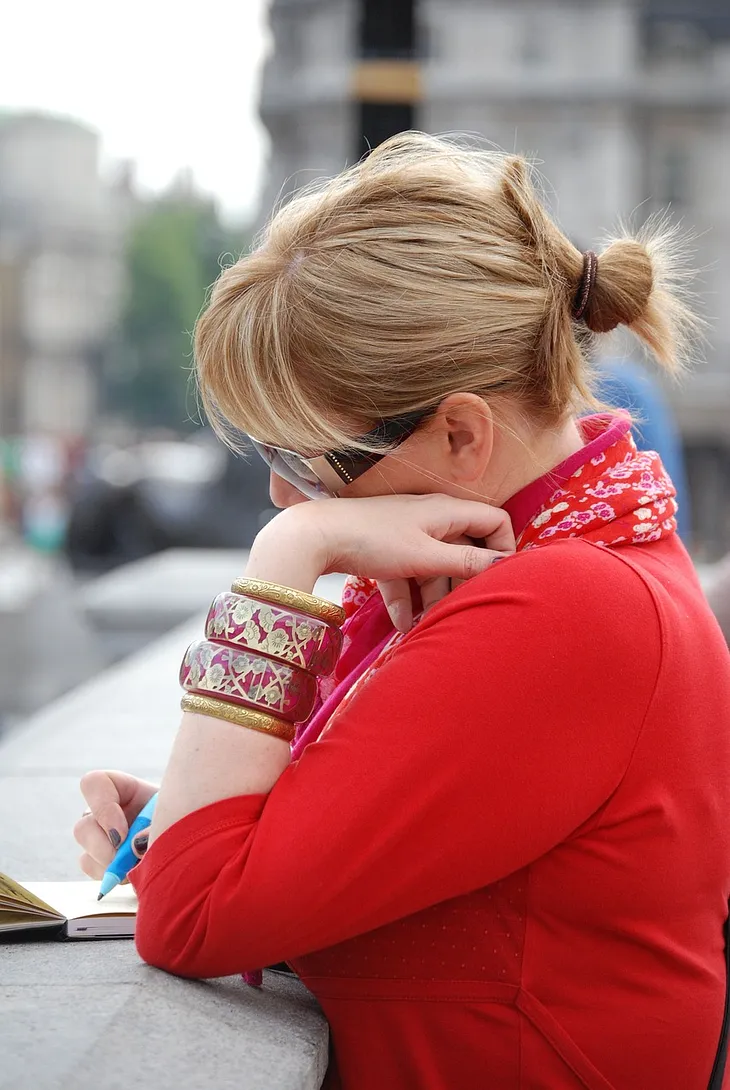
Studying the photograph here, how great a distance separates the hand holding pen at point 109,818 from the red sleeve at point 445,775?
Result: 44 cm

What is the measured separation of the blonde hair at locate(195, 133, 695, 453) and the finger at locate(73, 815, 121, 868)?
0.63m

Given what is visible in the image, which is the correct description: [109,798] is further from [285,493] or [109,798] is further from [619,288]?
[619,288]

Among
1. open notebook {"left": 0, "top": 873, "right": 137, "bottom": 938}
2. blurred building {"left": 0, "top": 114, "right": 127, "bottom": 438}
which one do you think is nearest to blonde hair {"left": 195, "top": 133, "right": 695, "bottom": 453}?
open notebook {"left": 0, "top": 873, "right": 137, "bottom": 938}

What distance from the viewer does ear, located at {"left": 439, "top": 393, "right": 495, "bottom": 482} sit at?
1.50 metres

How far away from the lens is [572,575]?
1382 millimetres

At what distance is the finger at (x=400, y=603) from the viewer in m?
1.67

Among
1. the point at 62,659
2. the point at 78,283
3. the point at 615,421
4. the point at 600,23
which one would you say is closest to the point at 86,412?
the point at 78,283

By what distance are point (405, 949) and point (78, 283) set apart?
67165 millimetres

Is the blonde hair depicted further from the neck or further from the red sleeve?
the red sleeve

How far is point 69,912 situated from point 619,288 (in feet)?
3.51

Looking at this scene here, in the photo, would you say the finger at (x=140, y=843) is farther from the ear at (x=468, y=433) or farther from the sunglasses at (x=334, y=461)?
the ear at (x=468, y=433)

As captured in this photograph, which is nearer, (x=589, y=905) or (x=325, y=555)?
(x=589, y=905)

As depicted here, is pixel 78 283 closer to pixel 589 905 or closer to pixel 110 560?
pixel 110 560

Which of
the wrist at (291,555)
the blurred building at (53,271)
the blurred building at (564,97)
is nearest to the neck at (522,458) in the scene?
the wrist at (291,555)
